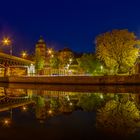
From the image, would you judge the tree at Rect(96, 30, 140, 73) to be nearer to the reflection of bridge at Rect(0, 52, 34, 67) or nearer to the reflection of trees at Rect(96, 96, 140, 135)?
the reflection of bridge at Rect(0, 52, 34, 67)

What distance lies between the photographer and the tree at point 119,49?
67.4 metres

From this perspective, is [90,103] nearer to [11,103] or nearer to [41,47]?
[11,103]

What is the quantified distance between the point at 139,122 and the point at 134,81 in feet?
147

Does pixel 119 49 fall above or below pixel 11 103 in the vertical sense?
above

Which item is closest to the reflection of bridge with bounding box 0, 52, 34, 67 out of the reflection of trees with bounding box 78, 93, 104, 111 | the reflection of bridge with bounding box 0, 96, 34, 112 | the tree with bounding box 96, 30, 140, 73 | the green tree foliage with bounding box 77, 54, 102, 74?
the green tree foliage with bounding box 77, 54, 102, 74

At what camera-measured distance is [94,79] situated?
64438 millimetres

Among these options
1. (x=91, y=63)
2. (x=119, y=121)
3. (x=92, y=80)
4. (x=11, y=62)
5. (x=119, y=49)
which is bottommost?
(x=119, y=121)

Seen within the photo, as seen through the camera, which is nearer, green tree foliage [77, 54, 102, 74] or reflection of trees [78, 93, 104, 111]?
reflection of trees [78, 93, 104, 111]

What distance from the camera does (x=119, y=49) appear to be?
2657 inches

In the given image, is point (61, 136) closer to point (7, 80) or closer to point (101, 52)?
point (101, 52)

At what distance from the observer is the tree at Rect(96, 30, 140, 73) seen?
6738 centimetres

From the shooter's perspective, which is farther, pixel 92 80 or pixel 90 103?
pixel 92 80

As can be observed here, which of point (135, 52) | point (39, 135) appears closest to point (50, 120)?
point (39, 135)

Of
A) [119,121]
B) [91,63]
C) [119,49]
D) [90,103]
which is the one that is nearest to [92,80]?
[119,49]
